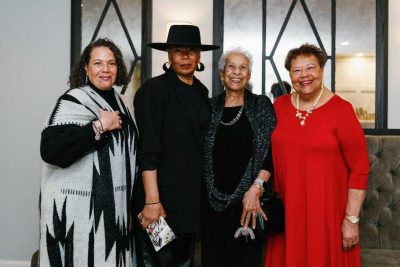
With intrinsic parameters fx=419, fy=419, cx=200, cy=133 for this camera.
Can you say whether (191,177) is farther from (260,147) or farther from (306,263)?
(306,263)

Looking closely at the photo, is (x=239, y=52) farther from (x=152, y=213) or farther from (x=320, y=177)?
(x=152, y=213)

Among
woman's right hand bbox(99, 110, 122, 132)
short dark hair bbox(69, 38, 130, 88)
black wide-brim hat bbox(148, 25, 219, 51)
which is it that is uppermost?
black wide-brim hat bbox(148, 25, 219, 51)

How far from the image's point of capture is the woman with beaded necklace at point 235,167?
2.04m

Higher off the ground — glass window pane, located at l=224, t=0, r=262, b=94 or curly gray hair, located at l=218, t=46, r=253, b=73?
glass window pane, located at l=224, t=0, r=262, b=94

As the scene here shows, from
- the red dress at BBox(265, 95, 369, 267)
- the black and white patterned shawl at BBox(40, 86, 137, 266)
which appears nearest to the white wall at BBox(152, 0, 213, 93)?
the red dress at BBox(265, 95, 369, 267)

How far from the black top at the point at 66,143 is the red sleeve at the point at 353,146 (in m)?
1.11

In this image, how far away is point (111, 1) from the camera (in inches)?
124

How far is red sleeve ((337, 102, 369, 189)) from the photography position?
6.40ft

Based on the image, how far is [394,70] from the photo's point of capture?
2955 mm

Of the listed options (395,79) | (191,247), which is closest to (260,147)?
(191,247)

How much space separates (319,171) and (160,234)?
80cm

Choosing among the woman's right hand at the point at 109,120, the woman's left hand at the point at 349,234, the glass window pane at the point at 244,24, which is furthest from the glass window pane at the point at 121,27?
the woman's left hand at the point at 349,234

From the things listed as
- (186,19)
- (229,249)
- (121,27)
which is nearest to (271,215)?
(229,249)

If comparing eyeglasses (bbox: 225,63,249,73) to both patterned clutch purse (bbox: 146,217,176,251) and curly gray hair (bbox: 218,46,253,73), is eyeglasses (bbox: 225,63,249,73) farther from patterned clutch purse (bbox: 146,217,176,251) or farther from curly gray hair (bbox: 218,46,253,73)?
patterned clutch purse (bbox: 146,217,176,251)
